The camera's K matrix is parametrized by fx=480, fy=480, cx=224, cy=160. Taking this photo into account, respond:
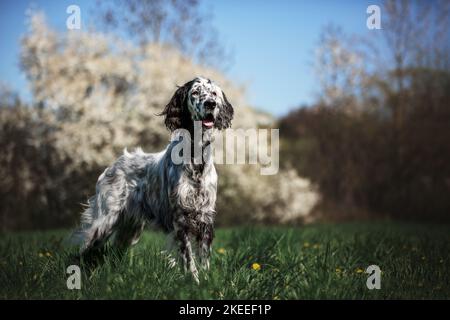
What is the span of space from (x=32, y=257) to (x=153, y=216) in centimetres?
130

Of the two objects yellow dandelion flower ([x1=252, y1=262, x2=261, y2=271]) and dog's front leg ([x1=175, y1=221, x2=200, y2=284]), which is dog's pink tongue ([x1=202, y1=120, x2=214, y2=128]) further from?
yellow dandelion flower ([x1=252, y1=262, x2=261, y2=271])

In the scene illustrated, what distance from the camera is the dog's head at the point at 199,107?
4434 mm

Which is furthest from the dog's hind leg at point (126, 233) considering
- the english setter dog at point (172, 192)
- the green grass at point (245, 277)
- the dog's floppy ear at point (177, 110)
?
the dog's floppy ear at point (177, 110)

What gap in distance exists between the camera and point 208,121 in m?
4.45

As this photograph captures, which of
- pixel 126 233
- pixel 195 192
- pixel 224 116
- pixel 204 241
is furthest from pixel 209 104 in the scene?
pixel 126 233

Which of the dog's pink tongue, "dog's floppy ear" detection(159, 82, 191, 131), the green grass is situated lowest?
the green grass

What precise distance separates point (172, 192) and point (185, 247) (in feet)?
1.72

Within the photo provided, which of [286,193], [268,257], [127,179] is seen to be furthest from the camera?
[286,193]

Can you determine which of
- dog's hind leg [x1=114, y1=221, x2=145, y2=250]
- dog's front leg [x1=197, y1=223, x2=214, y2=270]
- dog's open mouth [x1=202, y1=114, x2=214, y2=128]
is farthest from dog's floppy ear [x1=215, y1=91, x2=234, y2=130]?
dog's hind leg [x1=114, y1=221, x2=145, y2=250]

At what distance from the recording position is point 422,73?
14.7 metres

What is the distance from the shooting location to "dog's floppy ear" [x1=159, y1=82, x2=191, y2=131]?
→ 15.4 ft

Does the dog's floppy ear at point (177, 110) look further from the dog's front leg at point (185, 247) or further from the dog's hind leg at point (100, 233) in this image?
the dog's hind leg at point (100, 233)
